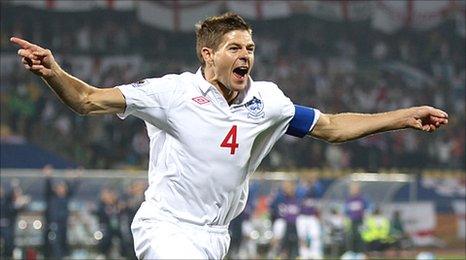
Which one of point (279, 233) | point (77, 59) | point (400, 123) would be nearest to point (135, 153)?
point (77, 59)

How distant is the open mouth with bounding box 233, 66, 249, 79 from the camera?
573 centimetres

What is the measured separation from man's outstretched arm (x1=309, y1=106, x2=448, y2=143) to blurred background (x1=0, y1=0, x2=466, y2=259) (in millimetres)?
14542

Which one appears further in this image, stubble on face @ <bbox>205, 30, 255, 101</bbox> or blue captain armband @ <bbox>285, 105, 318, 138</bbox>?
blue captain armband @ <bbox>285, 105, 318, 138</bbox>

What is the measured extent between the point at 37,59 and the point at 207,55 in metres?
1.03

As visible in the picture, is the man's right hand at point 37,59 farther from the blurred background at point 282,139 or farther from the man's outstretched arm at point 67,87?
the blurred background at point 282,139

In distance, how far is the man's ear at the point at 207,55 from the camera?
5.82 meters

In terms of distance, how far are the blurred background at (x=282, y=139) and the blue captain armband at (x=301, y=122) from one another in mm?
14584

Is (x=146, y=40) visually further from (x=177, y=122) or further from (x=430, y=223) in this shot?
(x=177, y=122)

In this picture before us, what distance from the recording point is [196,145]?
225 inches

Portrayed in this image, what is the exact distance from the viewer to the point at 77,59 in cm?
2714

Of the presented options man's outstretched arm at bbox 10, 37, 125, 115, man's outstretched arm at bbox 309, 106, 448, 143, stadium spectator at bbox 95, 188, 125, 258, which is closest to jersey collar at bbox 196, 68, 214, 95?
man's outstretched arm at bbox 10, 37, 125, 115

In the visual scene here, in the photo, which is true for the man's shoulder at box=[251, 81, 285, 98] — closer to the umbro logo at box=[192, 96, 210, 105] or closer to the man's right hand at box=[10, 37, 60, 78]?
the umbro logo at box=[192, 96, 210, 105]

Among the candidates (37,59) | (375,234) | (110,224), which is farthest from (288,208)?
(37,59)

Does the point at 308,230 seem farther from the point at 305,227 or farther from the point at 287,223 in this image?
the point at 287,223
